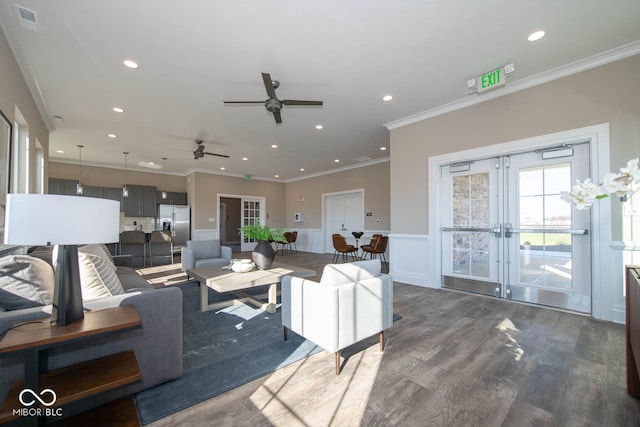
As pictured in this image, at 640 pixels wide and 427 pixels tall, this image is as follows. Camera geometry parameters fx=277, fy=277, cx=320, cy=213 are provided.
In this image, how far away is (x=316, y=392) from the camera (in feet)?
5.84

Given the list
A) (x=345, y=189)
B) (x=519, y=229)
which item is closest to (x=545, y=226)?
(x=519, y=229)

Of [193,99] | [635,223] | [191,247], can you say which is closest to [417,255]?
[635,223]

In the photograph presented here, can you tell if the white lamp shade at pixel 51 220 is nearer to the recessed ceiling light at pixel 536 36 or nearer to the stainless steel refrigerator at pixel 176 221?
the recessed ceiling light at pixel 536 36

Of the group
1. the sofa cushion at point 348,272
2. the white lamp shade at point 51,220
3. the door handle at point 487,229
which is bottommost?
the sofa cushion at point 348,272

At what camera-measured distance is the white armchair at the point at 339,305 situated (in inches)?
77.0

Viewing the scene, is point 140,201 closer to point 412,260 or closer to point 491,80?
Answer: point 412,260

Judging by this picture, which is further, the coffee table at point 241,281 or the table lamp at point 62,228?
the coffee table at point 241,281

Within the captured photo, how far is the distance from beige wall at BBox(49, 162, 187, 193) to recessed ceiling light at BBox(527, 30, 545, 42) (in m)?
9.81

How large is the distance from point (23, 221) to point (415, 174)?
4.51 metres

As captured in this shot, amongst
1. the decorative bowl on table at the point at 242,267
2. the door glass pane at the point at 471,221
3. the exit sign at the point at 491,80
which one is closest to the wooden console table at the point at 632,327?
the door glass pane at the point at 471,221

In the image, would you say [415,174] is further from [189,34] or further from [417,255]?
[189,34]

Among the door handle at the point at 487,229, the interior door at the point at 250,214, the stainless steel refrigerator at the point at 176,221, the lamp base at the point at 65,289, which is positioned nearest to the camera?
the lamp base at the point at 65,289

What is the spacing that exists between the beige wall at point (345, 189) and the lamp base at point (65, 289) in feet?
22.4

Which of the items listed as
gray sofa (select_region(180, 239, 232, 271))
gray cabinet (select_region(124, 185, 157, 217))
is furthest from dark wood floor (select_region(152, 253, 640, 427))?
gray cabinet (select_region(124, 185, 157, 217))
